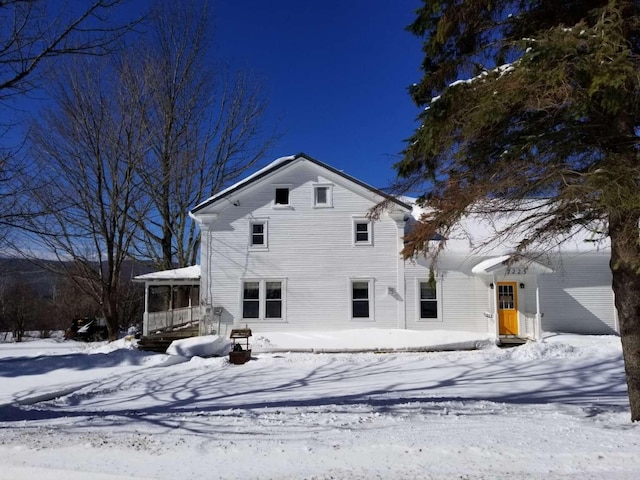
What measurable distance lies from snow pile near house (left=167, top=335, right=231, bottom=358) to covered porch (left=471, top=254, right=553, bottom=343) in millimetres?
9189

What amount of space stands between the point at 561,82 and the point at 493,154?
5.09ft

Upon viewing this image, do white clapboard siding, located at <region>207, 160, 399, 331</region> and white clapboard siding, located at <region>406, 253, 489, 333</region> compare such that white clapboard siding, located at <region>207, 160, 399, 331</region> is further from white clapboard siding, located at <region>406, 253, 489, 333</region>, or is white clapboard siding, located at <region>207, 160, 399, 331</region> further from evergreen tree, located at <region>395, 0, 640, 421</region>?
evergreen tree, located at <region>395, 0, 640, 421</region>

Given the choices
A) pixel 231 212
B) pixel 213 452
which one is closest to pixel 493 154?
pixel 213 452

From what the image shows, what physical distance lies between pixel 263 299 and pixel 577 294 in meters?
11.5

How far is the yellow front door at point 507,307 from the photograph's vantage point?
16559 millimetres

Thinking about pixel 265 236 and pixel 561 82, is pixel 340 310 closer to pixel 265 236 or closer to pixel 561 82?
pixel 265 236

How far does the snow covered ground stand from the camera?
438 centimetres

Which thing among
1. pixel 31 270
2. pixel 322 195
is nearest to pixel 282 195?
pixel 322 195

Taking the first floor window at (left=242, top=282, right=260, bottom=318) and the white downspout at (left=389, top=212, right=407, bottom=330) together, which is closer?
the white downspout at (left=389, top=212, right=407, bottom=330)

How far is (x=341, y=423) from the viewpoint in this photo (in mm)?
5836

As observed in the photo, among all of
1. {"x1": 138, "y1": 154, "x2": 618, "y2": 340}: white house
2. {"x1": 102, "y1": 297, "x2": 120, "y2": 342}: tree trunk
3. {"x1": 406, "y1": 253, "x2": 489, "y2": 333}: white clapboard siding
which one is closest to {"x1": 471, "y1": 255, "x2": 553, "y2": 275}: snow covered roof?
{"x1": 138, "y1": 154, "x2": 618, "y2": 340}: white house

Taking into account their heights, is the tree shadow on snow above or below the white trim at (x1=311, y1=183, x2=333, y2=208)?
below

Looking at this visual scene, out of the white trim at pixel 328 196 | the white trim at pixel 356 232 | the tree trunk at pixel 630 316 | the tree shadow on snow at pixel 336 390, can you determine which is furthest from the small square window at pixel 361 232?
the tree trunk at pixel 630 316

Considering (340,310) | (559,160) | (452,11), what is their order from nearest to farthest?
(559,160) < (452,11) < (340,310)
